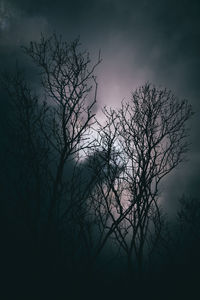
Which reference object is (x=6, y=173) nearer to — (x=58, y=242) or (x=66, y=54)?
(x=58, y=242)

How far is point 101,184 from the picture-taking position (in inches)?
347

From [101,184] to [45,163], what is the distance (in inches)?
146

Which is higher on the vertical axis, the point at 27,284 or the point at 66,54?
the point at 66,54

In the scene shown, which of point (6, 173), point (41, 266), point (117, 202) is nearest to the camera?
point (41, 266)

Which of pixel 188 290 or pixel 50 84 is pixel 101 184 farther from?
pixel 188 290

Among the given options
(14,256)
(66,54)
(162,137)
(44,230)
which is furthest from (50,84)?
(14,256)

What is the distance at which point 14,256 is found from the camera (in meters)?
22.2

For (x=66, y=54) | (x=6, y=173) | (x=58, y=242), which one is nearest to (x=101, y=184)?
(x=58, y=242)

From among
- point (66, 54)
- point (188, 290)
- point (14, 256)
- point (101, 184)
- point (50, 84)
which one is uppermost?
point (66, 54)

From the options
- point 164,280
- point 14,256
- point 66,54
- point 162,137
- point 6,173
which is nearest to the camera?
point 6,173

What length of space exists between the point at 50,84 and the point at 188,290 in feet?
98.5

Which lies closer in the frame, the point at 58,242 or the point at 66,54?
the point at 58,242

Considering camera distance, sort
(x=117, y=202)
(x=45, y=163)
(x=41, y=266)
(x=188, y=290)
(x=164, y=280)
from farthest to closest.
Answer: (x=164, y=280) < (x=188, y=290) < (x=117, y=202) < (x=45, y=163) < (x=41, y=266)

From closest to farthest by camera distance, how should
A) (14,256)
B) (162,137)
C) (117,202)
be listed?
(117,202) < (162,137) < (14,256)
